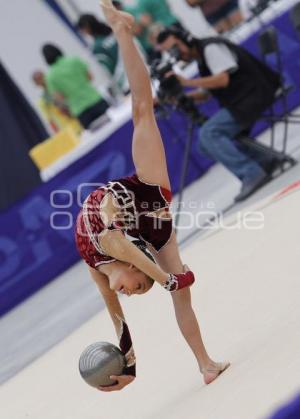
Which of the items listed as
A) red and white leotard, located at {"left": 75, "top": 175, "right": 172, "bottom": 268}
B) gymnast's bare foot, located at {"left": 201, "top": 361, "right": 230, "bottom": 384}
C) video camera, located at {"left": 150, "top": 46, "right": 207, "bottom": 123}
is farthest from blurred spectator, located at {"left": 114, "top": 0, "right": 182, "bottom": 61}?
gymnast's bare foot, located at {"left": 201, "top": 361, "right": 230, "bottom": 384}

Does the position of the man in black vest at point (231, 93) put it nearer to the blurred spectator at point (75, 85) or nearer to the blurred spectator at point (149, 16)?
the blurred spectator at point (149, 16)

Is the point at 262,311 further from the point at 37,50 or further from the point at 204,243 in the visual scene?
the point at 37,50

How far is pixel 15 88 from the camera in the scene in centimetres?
1342

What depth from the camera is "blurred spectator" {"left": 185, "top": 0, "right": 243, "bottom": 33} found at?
1313 centimetres

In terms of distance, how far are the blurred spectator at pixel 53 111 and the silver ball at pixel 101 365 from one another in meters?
8.86

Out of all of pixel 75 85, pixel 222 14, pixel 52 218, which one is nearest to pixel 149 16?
pixel 75 85

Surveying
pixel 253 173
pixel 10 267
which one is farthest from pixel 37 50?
pixel 253 173

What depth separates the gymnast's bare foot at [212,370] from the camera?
13.5ft

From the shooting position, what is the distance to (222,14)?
1340 cm

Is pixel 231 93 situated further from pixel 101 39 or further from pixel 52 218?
pixel 101 39

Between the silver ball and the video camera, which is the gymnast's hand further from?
the video camera

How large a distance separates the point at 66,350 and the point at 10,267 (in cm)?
407

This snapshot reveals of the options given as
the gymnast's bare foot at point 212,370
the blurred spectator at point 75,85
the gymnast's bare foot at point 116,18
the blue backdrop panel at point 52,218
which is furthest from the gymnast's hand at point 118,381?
the blurred spectator at point 75,85

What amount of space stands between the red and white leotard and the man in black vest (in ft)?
14.7
